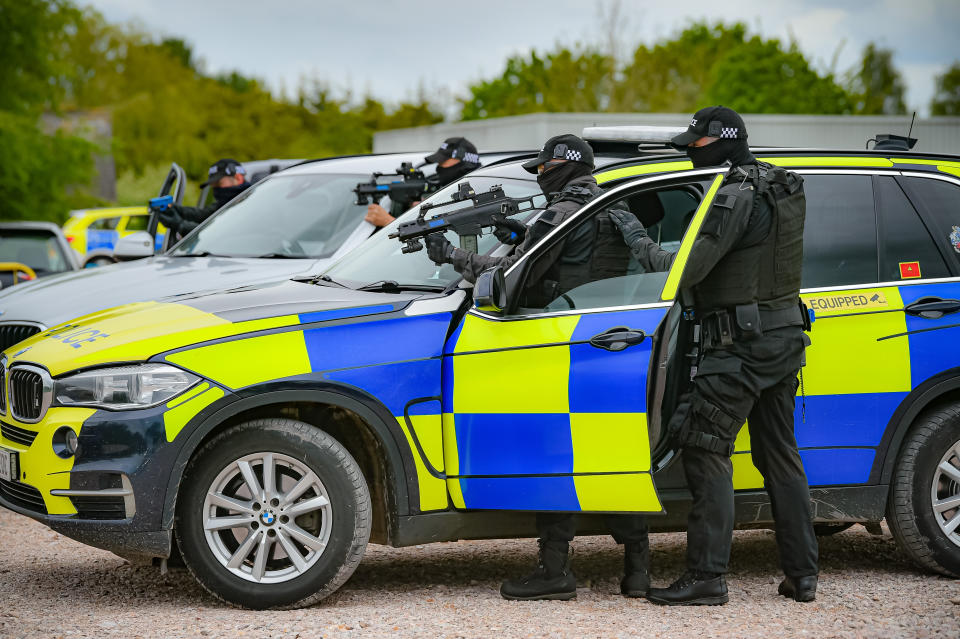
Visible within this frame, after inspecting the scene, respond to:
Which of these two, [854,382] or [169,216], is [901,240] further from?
[169,216]

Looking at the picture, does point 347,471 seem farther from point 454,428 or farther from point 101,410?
point 101,410

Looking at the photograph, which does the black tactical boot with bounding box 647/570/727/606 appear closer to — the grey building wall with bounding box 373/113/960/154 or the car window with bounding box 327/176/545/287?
the car window with bounding box 327/176/545/287

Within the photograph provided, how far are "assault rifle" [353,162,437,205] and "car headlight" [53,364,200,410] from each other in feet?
11.3

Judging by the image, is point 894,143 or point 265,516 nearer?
point 265,516

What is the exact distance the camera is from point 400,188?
25.2 ft

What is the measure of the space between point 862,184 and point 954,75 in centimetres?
7123

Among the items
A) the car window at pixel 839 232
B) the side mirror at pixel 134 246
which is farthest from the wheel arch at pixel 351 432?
the side mirror at pixel 134 246

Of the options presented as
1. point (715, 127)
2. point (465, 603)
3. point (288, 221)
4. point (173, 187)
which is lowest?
point (465, 603)

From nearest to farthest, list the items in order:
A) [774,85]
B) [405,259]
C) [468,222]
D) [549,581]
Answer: [549,581]
[468,222]
[405,259]
[774,85]

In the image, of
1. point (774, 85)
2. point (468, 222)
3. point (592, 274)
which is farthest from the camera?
point (774, 85)

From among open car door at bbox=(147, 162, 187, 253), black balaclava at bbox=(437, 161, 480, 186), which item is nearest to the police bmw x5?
black balaclava at bbox=(437, 161, 480, 186)

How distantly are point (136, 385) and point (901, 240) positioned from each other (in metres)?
3.39

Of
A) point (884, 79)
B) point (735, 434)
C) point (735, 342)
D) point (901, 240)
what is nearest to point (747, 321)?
point (735, 342)

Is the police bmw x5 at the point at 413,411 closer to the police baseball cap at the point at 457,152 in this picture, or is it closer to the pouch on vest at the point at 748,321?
the pouch on vest at the point at 748,321
